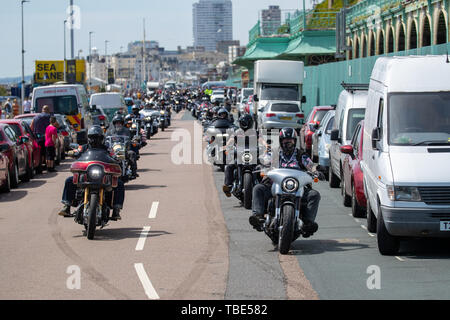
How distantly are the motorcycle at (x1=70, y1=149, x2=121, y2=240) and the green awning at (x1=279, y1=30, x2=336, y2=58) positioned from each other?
56.7 meters

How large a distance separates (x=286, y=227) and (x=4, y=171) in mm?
10667

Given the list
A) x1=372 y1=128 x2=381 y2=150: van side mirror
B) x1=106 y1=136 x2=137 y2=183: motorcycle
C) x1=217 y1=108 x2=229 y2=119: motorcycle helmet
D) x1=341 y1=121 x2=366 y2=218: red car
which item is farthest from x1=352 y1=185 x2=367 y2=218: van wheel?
x1=217 y1=108 x2=229 y2=119: motorcycle helmet

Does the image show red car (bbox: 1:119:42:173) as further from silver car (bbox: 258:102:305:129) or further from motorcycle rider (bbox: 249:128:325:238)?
silver car (bbox: 258:102:305:129)

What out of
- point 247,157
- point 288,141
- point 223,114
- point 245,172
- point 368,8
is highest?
point 368,8

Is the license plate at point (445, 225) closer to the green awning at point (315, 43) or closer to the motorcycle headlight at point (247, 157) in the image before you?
the motorcycle headlight at point (247, 157)

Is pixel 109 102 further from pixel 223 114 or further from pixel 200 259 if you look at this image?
pixel 200 259

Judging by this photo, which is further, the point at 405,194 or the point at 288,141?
the point at 288,141

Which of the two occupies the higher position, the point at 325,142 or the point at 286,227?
the point at 325,142

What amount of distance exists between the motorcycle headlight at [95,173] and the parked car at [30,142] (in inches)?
427

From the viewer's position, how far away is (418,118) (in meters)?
12.1

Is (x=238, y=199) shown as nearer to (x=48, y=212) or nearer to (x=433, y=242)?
(x=48, y=212)

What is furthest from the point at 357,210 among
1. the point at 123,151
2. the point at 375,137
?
the point at 123,151

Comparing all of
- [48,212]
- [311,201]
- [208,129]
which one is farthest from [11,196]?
[311,201]

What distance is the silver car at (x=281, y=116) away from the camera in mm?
42719
